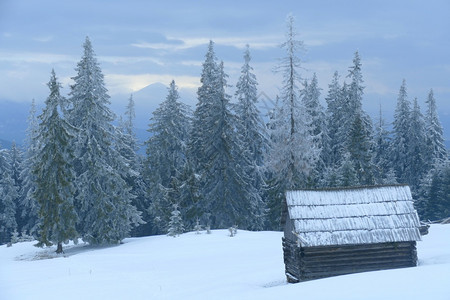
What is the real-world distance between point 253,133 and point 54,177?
21155 mm

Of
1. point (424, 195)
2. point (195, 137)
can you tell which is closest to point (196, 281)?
point (195, 137)

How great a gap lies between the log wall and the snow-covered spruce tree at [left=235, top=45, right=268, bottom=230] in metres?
25.9

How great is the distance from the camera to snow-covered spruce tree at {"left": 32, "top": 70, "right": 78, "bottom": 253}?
3500cm

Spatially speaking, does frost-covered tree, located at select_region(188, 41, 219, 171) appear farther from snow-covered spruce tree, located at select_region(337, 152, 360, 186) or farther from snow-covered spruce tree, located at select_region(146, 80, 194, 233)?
snow-covered spruce tree, located at select_region(337, 152, 360, 186)

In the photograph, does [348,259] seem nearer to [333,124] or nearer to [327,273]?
[327,273]

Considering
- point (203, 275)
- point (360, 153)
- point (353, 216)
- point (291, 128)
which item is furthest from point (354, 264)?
point (360, 153)

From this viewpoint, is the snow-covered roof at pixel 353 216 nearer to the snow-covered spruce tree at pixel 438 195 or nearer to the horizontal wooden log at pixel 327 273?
the horizontal wooden log at pixel 327 273

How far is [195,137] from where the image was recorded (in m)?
46.6

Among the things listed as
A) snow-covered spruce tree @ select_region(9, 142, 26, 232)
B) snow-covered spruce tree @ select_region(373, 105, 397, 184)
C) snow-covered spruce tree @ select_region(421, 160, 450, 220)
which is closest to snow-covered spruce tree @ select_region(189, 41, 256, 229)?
snow-covered spruce tree @ select_region(421, 160, 450, 220)

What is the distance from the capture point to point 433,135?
65.2 m

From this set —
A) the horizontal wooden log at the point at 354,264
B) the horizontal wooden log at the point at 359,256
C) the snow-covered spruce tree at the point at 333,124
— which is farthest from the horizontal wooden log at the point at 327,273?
the snow-covered spruce tree at the point at 333,124

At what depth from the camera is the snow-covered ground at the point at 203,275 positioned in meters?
15.0

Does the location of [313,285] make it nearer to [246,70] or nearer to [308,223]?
[308,223]

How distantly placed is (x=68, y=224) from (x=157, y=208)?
1278 cm
